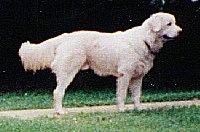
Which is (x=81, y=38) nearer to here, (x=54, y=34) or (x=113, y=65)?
(x=113, y=65)

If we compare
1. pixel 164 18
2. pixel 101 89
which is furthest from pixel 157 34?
pixel 101 89

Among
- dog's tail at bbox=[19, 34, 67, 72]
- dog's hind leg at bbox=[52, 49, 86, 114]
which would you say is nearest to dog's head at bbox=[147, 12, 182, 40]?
dog's hind leg at bbox=[52, 49, 86, 114]

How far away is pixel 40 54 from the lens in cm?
1288

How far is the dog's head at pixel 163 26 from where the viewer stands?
12.7m

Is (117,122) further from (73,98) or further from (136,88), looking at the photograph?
(73,98)

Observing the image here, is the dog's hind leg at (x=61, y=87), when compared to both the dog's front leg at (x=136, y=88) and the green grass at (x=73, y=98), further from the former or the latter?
the green grass at (x=73, y=98)

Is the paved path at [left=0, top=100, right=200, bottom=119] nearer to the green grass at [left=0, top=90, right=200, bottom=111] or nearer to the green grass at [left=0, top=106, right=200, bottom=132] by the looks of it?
the green grass at [left=0, top=90, right=200, bottom=111]

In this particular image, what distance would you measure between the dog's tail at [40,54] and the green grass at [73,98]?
153 centimetres

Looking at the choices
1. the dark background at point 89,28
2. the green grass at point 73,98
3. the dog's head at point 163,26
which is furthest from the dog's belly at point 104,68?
the dark background at point 89,28

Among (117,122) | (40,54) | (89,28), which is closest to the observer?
(117,122)

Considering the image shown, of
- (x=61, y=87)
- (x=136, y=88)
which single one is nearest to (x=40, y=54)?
(x=61, y=87)

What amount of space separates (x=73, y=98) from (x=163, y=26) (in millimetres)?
4074

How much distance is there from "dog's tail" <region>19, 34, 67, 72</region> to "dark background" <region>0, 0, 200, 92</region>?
657cm

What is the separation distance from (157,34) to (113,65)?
1049mm
